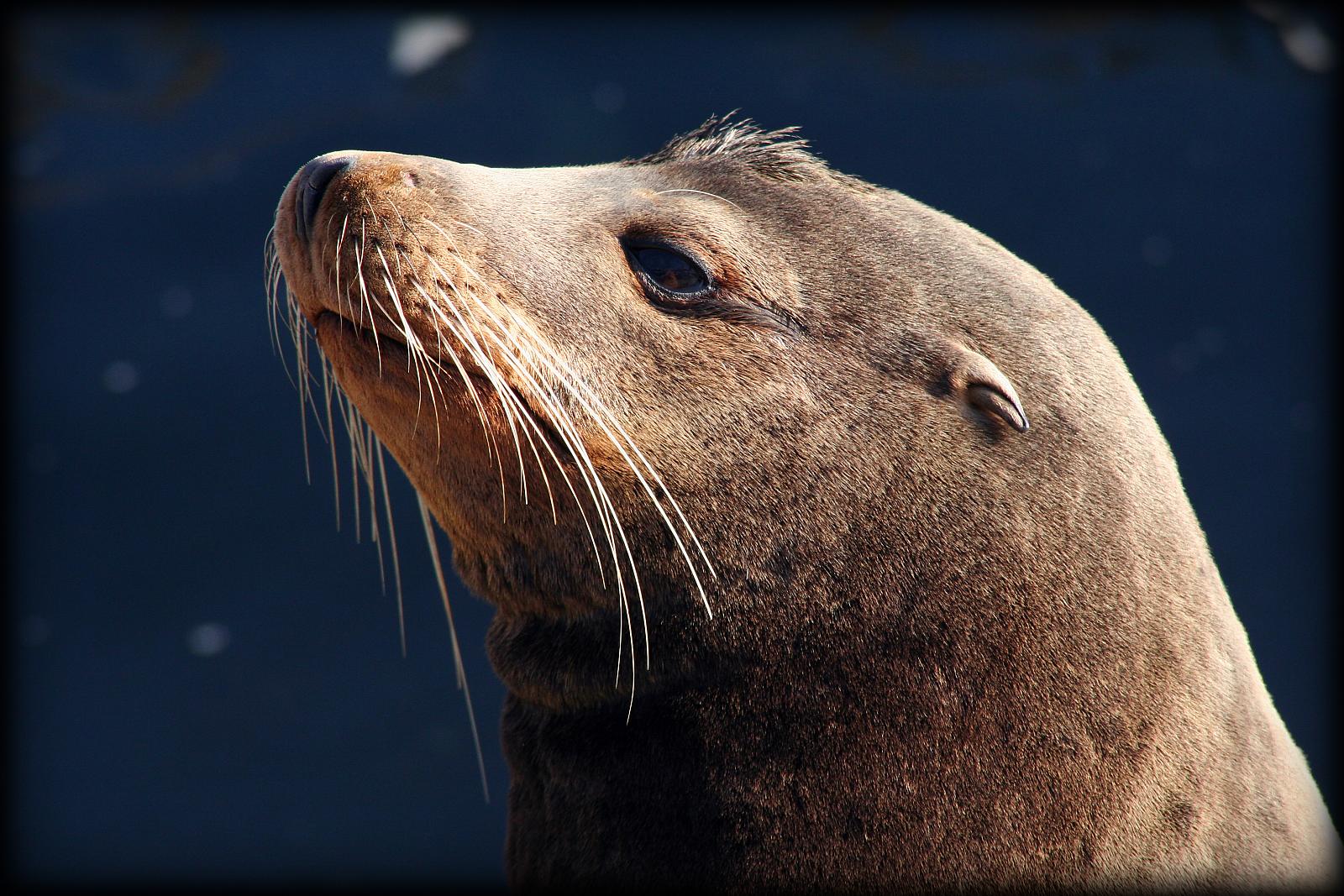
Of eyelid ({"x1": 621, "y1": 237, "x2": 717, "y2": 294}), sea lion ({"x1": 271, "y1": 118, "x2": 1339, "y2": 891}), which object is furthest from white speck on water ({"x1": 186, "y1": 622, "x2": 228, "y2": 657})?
eyelid ({"x1": 621, "y1": 237, "x2": 717, "y2": 294})

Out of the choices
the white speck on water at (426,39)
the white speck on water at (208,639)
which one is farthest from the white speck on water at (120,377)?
the white speck on water at (426,39)

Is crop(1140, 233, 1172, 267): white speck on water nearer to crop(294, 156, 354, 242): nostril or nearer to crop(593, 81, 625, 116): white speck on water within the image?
crop(593, 81, 625, 116): white speck on water

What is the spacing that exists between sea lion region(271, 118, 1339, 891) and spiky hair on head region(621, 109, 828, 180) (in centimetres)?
28

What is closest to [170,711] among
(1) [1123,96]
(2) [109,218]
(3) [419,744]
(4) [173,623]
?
(4) [173,623]

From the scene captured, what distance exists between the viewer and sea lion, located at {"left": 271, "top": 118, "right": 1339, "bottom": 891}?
2.28m

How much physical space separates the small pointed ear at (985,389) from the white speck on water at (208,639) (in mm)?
5912

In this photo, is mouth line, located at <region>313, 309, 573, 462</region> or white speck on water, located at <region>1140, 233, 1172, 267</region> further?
white speck on water, located at <region>1140, 233, 1172, 267</region>

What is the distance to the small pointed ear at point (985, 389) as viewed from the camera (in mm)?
2365

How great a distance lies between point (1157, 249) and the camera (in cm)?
834

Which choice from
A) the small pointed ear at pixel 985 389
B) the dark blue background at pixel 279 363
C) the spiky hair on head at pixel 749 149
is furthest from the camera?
the dark blue background at pixel 279 363

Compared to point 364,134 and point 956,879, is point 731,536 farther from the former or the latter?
point 364,134

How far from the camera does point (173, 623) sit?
7164 mm

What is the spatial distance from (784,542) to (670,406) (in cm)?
35

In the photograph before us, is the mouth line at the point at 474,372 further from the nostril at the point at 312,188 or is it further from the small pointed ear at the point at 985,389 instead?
the small pointed ear at the point at 985,389
